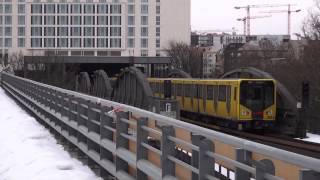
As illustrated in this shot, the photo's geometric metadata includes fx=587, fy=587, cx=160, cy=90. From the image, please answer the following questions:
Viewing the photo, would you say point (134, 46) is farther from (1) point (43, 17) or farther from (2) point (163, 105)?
(2) point (163, 105)

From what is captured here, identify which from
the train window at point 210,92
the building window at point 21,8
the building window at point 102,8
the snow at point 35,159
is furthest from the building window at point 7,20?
the snow at point 35,159

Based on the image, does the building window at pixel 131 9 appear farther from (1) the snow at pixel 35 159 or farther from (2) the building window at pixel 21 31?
(1) the snow at pixel 35 159

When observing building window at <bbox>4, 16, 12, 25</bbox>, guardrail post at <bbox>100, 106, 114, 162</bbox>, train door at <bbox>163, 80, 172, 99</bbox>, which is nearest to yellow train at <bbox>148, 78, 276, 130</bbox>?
train door at <bbox>163, 80, 172, 99</bbox>

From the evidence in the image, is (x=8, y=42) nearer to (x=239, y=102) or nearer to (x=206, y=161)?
(x=239, y=102)

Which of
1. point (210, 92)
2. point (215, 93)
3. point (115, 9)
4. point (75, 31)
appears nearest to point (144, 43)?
point (115, 9)

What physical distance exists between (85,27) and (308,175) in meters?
159

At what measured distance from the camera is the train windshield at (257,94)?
32.0 meters

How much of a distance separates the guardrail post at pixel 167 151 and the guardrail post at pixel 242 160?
1.79 m

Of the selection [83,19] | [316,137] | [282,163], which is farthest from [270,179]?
[83,19]

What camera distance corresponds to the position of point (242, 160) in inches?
176

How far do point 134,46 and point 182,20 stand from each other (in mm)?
16782

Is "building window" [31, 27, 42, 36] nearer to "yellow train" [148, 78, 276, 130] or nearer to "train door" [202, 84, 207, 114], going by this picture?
"yellow train" [148, 78, 276, 130]

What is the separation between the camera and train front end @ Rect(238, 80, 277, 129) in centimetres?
3198

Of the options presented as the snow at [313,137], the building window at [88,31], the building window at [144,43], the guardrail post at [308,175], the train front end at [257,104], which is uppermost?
the building window at [88,31]
